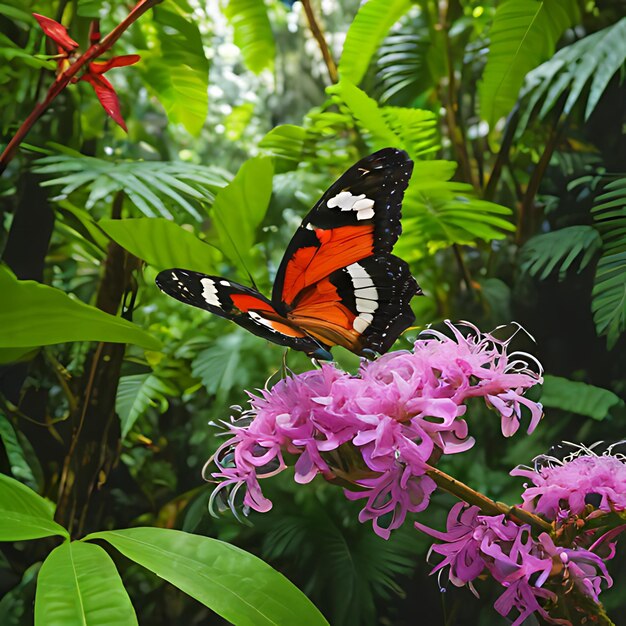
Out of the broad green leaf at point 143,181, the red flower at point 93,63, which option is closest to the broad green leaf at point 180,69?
the broad green leaf at point 143,181

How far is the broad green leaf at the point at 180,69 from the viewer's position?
1168 mm

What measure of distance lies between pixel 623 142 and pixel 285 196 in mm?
555

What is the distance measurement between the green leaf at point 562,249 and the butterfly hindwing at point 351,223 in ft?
1.52

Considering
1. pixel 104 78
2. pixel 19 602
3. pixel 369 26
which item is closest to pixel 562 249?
pixel 369 26

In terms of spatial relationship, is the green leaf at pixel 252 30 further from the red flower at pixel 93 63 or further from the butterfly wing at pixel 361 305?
the butterfly wing at pixel 361 305

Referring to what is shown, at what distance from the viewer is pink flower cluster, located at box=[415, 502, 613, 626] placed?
17.9 inches

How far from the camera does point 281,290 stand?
0.68 m

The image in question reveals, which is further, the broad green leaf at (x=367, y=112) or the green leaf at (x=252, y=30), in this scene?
the green leaf at (x=252, y=30)

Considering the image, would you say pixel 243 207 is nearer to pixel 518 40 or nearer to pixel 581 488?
pixel 518 40

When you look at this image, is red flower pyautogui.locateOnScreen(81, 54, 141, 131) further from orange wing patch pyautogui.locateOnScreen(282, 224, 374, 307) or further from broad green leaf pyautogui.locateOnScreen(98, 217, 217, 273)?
orange wing patch pyautogui.locateOnScreen(282, 224, 374, 307)

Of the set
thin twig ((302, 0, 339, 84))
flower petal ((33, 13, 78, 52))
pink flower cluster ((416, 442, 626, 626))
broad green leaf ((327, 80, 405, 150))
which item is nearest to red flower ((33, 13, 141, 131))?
flower petal ((33, 13, 78, 52))

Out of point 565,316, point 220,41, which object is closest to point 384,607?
point 565,316

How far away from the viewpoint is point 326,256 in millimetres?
659

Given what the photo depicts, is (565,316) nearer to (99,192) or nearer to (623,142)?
(623,142)
